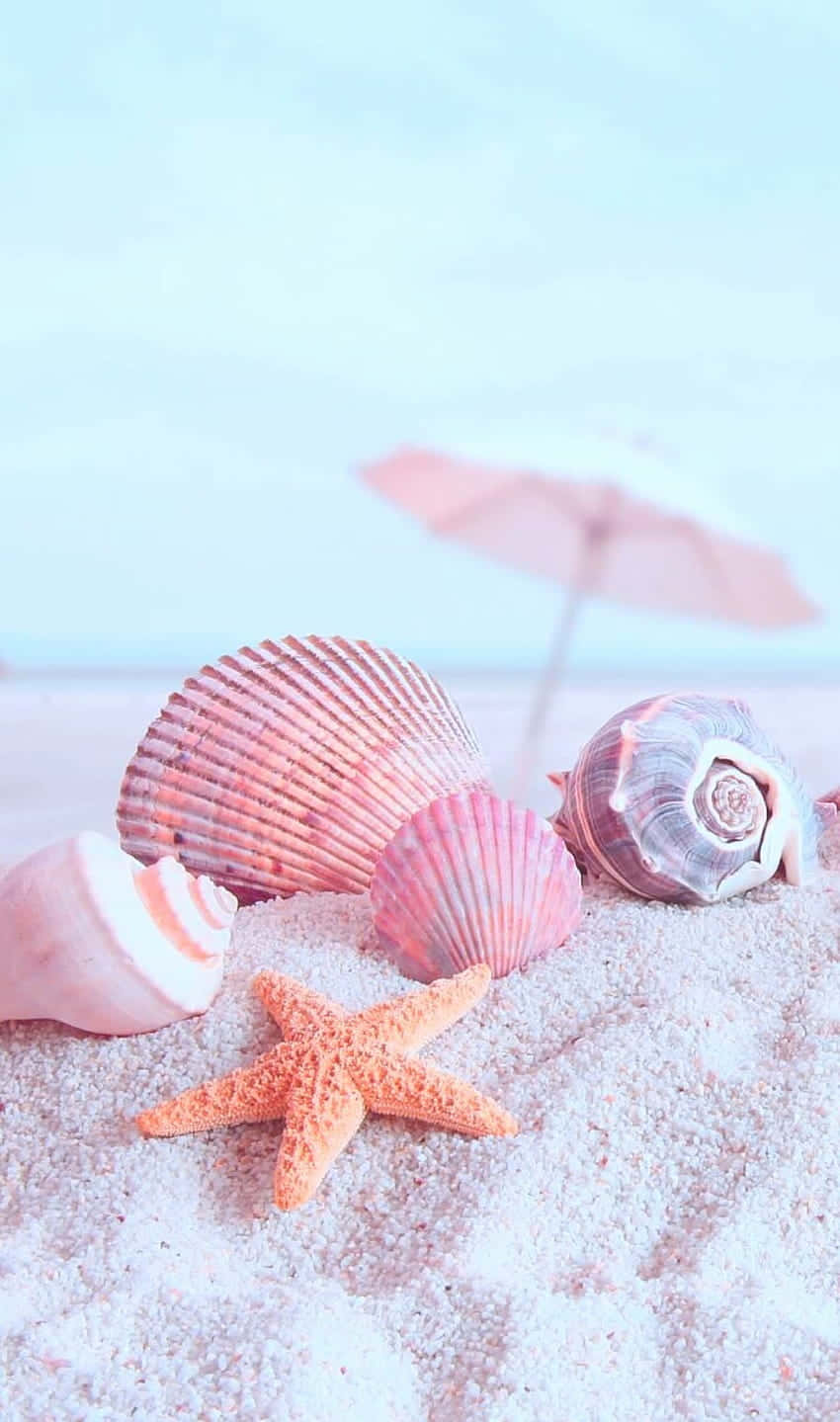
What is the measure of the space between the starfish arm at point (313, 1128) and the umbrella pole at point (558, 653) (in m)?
2.08

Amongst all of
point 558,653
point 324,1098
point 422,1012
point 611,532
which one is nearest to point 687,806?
point 422,1012

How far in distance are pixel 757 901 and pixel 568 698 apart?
4.91 metres

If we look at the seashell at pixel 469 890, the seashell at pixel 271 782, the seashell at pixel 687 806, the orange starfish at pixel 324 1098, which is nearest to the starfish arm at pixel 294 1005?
the orange starfish at pixel 324 1098

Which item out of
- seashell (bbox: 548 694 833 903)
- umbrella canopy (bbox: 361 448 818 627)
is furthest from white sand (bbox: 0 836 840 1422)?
umbrella canopy (bbox: 361 448 818 627)

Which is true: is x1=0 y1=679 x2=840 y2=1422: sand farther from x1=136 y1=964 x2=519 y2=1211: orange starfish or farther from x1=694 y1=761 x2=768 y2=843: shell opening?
x1=694 y1=761 x2=768 y2=843: shell opening

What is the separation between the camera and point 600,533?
345 cm

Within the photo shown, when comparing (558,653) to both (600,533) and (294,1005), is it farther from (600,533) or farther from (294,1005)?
(294,1005)

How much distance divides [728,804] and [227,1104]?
0.77 m

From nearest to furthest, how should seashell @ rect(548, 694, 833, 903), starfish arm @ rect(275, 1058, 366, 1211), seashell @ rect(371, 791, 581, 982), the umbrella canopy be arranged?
starfish arm @ rect(275, 1058, 366, 1211), seashell @ rect(371, 791, 581, 982), seashell @ rect(548, 694, 833, 903), the umbrella canopy

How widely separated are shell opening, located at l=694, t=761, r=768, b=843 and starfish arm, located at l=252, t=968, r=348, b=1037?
570 mm

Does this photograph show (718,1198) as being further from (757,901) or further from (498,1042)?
(757,901)

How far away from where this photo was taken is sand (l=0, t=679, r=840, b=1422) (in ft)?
2.97

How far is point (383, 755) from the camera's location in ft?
5.67

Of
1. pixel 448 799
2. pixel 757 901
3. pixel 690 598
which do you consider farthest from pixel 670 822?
pixel 690 598
